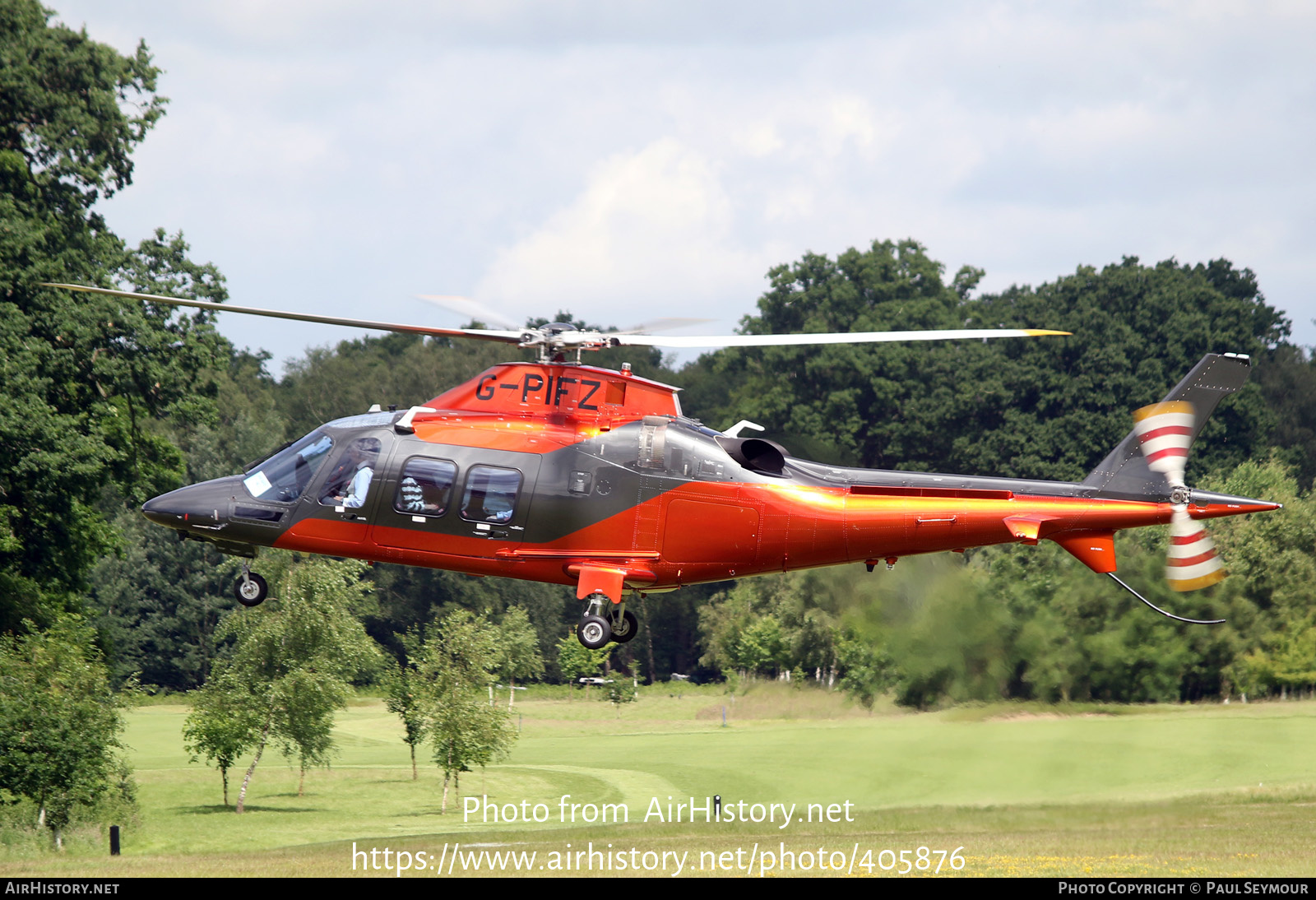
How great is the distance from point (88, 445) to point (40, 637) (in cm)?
557

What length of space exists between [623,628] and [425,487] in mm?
3515

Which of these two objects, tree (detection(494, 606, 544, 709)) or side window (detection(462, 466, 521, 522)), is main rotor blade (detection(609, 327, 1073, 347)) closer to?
side window (detection(462, 466, 521, 522))

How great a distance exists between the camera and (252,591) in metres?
20.5

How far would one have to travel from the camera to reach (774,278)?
93312mm

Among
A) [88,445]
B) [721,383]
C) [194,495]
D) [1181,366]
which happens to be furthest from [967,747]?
[721,383]

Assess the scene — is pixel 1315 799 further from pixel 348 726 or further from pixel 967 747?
pixel 348 726

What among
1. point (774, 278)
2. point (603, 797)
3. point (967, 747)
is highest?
point (774, 278)

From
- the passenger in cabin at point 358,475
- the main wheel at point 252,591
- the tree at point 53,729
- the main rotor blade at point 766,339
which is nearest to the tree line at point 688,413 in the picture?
the tree at point 53,729

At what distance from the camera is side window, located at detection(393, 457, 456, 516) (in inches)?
755

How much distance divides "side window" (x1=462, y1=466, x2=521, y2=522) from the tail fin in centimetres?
819

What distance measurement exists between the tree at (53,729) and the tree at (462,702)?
40.7ft

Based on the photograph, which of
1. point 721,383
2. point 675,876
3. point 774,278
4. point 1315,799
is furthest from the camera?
point 721,383

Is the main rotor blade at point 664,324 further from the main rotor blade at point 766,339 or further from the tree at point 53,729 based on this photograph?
the tree at point 53,729

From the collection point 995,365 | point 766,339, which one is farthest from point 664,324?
point 995,365
